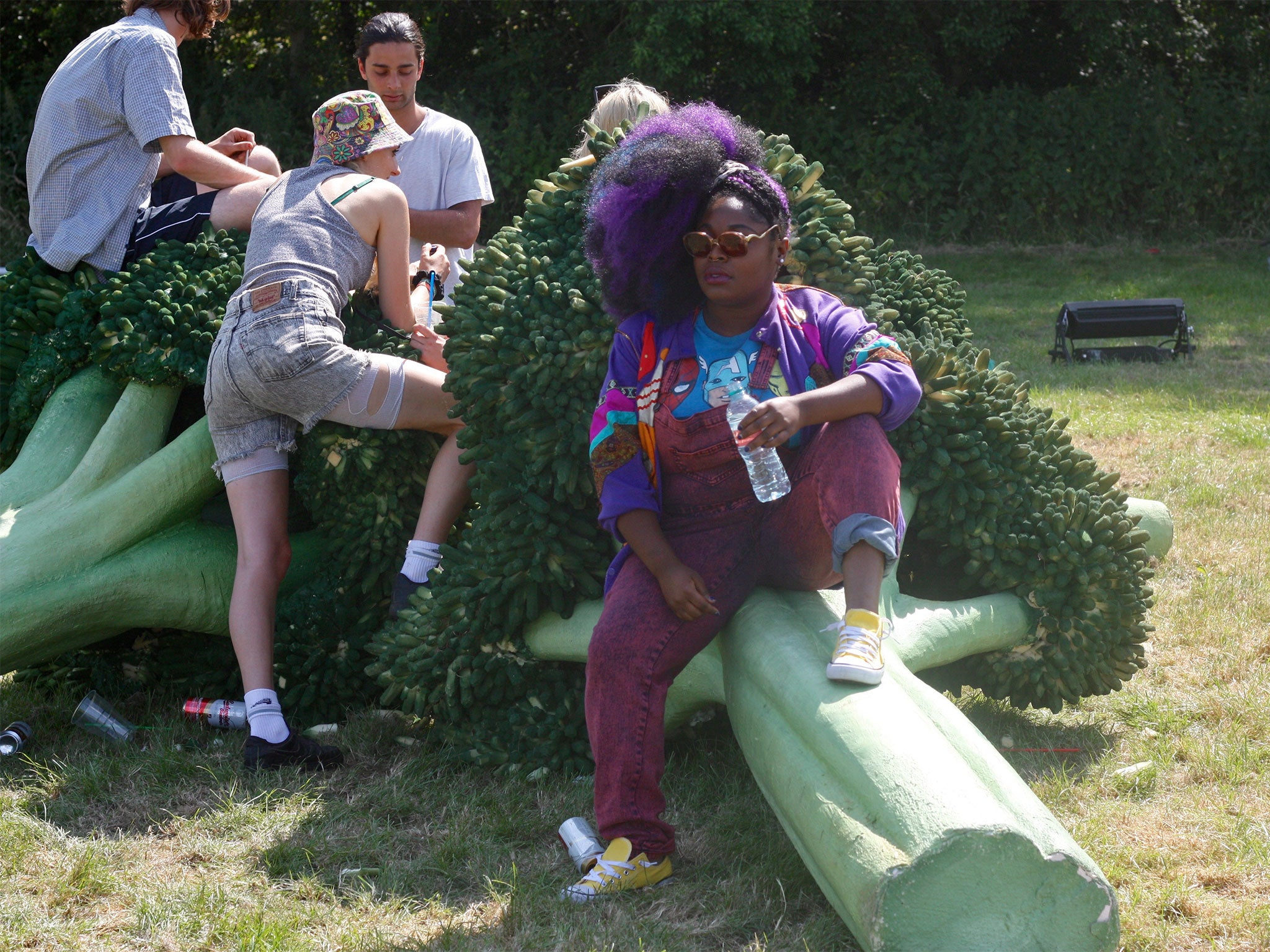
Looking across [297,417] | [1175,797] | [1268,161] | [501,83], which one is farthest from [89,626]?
[1268,161]

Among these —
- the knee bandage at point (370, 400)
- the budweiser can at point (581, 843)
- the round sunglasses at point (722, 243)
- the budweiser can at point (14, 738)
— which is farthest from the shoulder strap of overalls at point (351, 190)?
the budweiser can at point (581, 843)

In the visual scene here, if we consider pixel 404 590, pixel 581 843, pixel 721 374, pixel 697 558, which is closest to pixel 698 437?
pixel 721 374

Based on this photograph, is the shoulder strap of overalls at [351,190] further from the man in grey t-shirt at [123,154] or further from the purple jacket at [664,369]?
the purple jacket at [664,369]

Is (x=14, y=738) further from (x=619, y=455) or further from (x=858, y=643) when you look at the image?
(x=858, y=643)

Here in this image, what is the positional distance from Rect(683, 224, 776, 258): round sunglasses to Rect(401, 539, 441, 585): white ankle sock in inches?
51.6

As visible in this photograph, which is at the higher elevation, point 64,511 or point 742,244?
point 742,244

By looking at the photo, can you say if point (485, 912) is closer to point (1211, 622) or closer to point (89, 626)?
point (89, 626)

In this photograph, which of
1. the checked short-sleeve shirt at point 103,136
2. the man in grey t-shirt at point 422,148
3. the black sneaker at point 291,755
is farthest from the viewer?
the man in grey t-shirt at point 422,148

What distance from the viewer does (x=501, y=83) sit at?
14.8 metres

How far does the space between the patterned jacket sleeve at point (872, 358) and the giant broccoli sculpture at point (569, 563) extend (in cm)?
37

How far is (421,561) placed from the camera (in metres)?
3.72

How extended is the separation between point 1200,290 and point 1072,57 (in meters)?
4.87

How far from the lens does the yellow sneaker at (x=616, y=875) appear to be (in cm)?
274

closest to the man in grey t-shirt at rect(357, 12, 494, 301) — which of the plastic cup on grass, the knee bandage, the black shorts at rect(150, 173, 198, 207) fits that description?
the black shorts at rect(150, 173, 198, 207)
